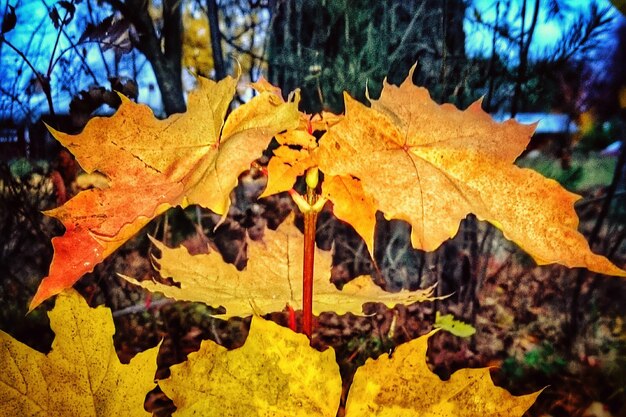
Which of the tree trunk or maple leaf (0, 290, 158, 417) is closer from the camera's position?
maple leaf (0, 290, 158, 417)

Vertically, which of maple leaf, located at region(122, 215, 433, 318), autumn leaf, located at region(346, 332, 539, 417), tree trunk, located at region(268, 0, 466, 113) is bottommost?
autumn leaf, located at region(346, 332, 539, 417)

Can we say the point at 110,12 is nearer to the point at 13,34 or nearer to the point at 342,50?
the point at 13,34

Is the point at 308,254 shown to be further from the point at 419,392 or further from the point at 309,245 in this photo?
the point at 419,392

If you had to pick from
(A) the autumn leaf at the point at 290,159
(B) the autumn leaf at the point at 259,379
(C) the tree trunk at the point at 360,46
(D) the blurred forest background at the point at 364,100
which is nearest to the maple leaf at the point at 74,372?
(B) the autumn leaf at the point at 259,379

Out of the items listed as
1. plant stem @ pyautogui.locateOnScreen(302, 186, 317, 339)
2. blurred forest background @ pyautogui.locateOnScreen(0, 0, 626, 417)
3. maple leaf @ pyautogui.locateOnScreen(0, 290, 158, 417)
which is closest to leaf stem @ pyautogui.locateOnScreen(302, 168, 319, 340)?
plant stem @ pyautogui.locateOnScreen(302, 186, 317, 339)

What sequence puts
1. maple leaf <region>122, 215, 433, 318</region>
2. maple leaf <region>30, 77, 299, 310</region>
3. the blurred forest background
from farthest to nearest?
the blurred forest background
maple leaf <region>122, 215, 433, 318</region>
maple leaf <region>30, 77, 299, 310</region>

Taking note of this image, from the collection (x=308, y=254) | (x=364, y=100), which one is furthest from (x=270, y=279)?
(x=364, y=100)

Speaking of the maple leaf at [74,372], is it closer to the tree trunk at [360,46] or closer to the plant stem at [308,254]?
the plant stem at [308,254]

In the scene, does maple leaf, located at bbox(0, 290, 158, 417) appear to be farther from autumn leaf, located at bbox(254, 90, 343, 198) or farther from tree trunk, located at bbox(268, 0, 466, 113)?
tree trunk, located at bbox(268, 0, 466, 113)
